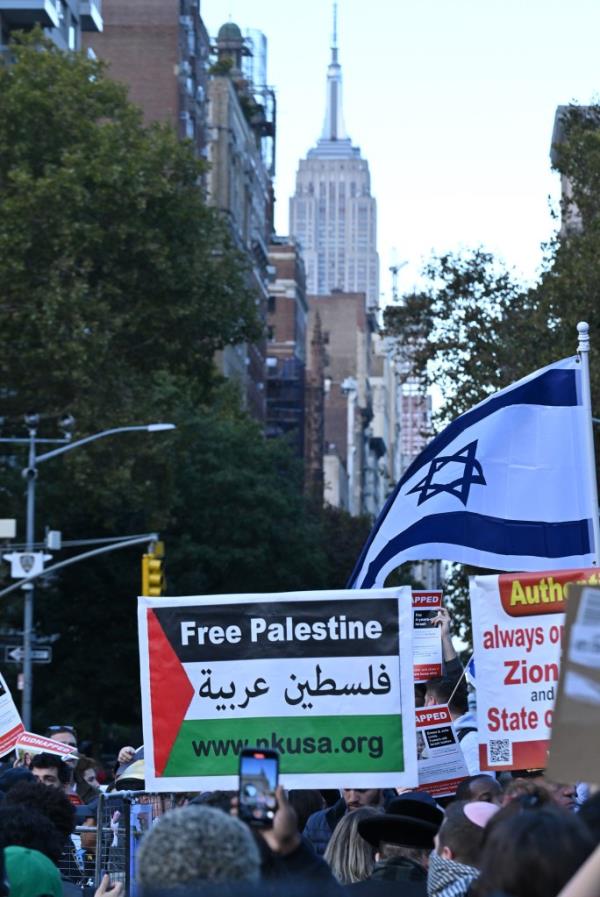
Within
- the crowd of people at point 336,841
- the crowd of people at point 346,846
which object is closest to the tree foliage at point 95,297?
the crowd of people at point 336,841

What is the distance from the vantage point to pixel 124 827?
27.7ft

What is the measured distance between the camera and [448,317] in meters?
35.2

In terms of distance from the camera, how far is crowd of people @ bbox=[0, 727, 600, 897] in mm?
4203

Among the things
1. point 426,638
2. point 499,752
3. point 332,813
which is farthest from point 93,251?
point 499,752

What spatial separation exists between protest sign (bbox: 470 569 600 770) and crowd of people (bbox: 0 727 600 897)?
174 mm

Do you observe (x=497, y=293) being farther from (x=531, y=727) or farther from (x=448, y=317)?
(x=531, y=727)

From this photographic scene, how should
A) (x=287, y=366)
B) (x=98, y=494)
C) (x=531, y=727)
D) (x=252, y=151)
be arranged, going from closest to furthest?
(x=531, y=727) < (x=98, y=494) < (x=252, y=151) < (x=287, y=366)

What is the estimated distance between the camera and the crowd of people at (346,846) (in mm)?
4203

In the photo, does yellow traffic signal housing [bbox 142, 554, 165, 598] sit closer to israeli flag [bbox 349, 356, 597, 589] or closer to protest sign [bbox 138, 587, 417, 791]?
israeli flag [bbox 349, 356, 597, 589]

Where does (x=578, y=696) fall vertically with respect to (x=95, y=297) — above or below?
below

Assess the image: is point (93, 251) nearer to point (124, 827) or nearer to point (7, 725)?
point (7, 725)

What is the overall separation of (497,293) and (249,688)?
28.0m

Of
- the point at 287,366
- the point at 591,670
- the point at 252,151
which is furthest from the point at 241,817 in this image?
the point at 287,366

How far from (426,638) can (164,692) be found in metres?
4.43
